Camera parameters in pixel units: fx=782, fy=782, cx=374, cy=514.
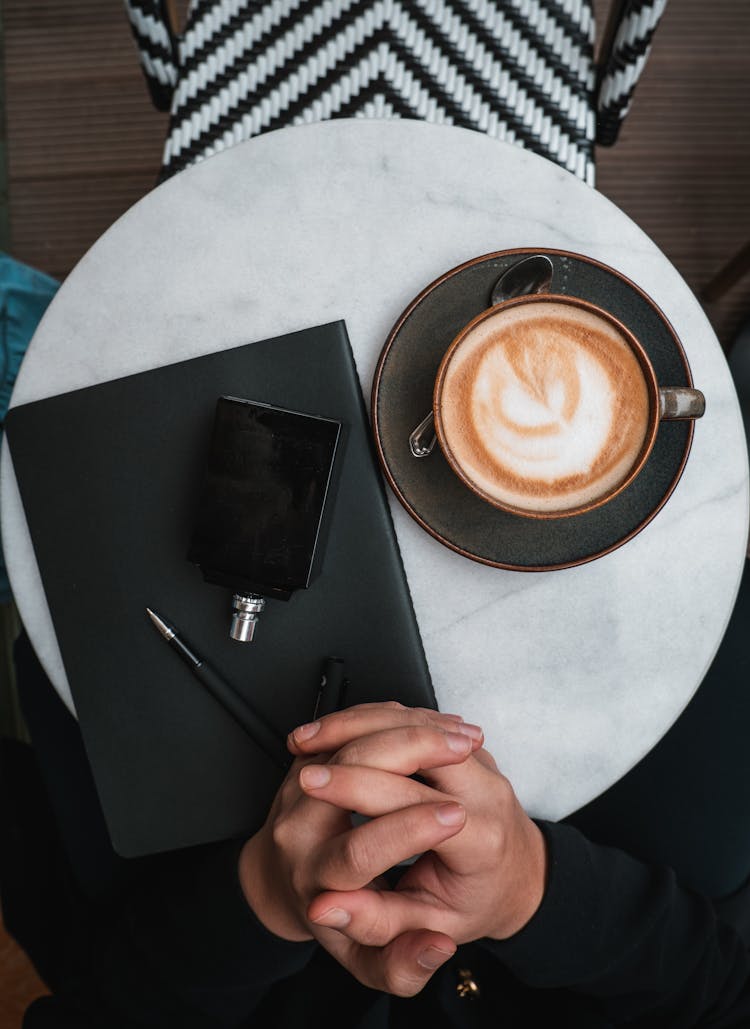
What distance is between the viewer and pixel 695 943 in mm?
693

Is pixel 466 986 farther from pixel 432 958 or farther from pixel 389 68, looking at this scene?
pixel 389 68

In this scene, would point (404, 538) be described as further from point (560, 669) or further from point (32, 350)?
point (32, 350)

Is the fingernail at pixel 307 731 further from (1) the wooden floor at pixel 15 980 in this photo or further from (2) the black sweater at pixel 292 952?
(1) the wooden floor at pixel 15 980

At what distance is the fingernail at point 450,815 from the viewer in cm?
53

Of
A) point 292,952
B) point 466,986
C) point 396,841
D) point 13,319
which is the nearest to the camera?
point 396,841

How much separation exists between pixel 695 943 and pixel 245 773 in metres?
0.43

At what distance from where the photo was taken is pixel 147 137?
1.30m

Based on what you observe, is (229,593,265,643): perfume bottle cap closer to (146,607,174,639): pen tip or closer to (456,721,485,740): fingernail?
(146,607,174,639): pen tip

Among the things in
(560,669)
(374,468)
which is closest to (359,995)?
(560,669)

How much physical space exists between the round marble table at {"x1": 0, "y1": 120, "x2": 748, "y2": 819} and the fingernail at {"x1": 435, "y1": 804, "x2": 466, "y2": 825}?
108mm

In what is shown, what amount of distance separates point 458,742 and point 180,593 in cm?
25

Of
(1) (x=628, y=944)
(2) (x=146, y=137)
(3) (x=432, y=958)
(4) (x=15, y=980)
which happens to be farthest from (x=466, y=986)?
(2) (x=146, y=137)

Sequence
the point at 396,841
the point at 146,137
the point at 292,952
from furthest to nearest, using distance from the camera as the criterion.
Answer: the point at 146,137 < the point at 292,952 < the point at 396,841

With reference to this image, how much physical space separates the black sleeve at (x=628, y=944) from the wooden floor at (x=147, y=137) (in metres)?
0.89
